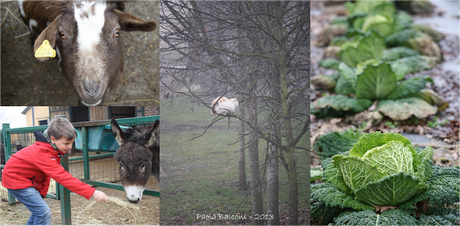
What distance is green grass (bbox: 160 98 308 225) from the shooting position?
7.63ft

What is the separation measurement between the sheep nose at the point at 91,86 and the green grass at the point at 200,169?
538mm

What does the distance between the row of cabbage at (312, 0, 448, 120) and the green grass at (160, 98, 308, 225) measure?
9.84 feet

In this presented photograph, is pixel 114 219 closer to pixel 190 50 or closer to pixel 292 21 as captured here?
pixel 190 50

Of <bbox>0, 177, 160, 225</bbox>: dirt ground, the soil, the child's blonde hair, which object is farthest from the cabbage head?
the child's blonde hair

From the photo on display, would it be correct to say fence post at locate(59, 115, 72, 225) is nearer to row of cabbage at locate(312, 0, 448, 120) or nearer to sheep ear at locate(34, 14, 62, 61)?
sheep ear at locate(34, 14, 62, 61)

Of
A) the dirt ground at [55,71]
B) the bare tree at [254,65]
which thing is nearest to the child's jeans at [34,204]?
the dirt ground at [55,71]

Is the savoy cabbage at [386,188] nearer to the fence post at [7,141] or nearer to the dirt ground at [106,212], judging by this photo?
the dirt ground at [106,212]

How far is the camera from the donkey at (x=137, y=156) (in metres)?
2.33

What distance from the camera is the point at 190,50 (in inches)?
90.9

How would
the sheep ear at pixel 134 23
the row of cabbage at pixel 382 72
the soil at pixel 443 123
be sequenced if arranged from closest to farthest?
the sheep ear at pixel 134 23, the soil at pixel 443 123, the row of cabbage at pixel 382 72

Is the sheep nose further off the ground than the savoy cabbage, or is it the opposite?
the sheep nose

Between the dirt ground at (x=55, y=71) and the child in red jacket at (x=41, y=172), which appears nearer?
the child in red jacket at (x=41, y=172)

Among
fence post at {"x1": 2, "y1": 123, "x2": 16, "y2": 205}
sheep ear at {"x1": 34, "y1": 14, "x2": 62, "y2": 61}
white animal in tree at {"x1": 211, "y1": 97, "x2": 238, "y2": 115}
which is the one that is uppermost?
sheep ear at {"x1": 34, "y1": 14, "x2": 62, "y2": 61}

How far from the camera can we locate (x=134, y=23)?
2332 millimetres
